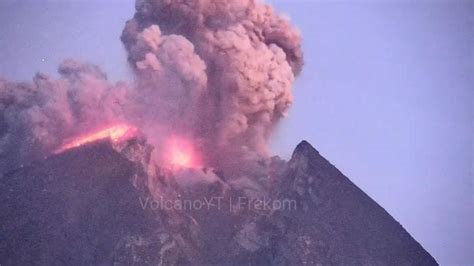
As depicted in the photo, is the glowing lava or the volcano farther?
the glowing lava

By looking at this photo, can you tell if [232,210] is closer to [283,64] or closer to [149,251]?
[149,251]

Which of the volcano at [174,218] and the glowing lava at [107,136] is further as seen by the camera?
the glowing lava at [107,136]

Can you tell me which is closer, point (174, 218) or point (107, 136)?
point (174, 218)

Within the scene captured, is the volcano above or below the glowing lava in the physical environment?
below

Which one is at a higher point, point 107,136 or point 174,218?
point 107,136
